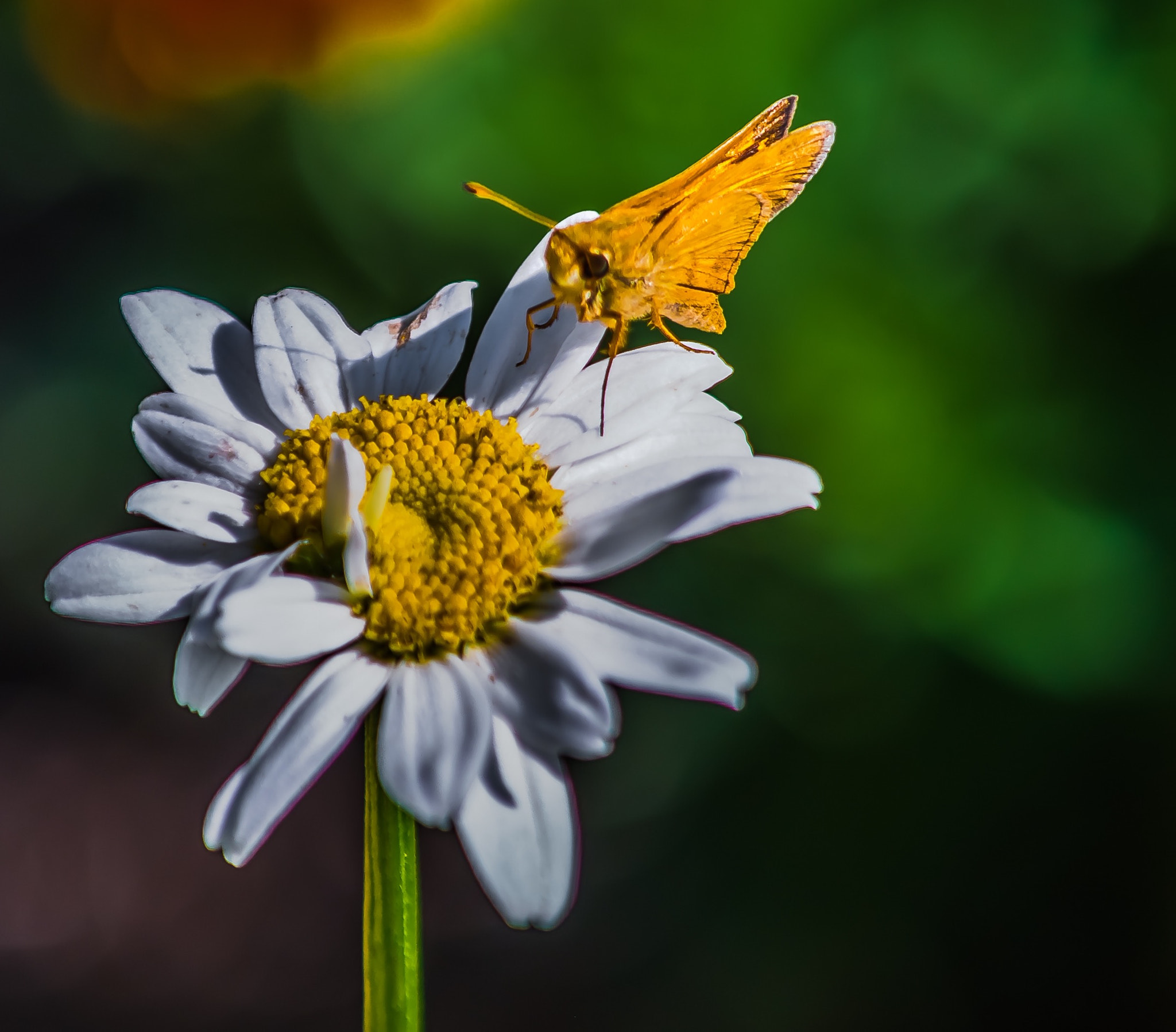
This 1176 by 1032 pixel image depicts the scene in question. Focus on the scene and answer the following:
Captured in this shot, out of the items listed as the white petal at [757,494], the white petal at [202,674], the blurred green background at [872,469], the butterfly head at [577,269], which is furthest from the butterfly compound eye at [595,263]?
the blurred green background at [872,469]

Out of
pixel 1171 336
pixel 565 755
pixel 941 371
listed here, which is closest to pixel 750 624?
pixel 941 371

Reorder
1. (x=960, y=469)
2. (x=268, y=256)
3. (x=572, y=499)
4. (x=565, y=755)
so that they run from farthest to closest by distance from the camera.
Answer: (x=268, y=256)
(x=960, y=469)
(x=572, y=499)
(x=565, y=755)

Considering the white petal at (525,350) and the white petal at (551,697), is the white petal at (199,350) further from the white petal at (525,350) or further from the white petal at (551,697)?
the white petal at (551,697)

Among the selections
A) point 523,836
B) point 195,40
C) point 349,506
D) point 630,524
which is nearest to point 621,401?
point 630,524

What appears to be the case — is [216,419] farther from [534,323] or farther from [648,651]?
[648,651]

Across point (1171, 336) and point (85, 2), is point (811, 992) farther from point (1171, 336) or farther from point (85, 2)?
point (85, 2)

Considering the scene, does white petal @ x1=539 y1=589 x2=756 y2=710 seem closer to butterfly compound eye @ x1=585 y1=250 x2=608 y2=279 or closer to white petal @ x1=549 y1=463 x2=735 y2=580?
white petal @ x1=549 y1=463 x2=735 y2=580
